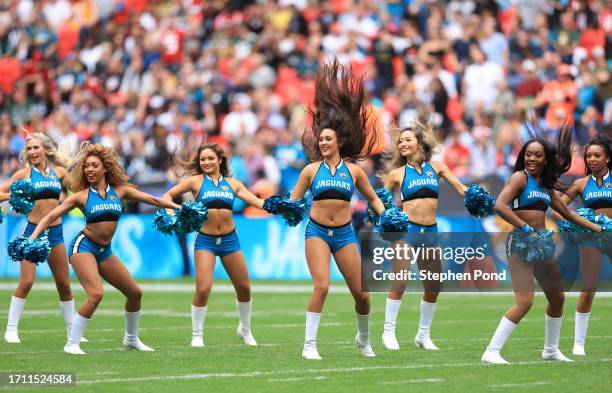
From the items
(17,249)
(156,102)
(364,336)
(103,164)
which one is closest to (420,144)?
(364,336)

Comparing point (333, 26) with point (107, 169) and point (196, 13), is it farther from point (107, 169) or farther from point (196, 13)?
point (107, 169)

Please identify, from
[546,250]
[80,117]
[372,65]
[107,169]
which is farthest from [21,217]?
[546,250]

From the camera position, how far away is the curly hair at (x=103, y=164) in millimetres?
10719

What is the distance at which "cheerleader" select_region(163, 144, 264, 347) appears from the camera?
11.3 meters

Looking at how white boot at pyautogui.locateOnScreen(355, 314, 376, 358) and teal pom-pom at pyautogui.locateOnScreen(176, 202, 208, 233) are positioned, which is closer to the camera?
white boot at pyautogui.locateOnScreen(355, 314, 376, 358)

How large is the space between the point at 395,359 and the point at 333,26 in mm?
15355

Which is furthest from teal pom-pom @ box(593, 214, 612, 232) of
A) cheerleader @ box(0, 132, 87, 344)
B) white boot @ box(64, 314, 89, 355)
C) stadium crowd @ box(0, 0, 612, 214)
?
stadium crowd @ box(0, 0, 612, 214)

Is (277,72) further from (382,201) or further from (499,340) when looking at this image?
(499,340)

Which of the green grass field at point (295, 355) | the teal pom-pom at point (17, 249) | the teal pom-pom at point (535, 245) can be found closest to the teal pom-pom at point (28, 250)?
the teal pom-pom at point (17, 249)

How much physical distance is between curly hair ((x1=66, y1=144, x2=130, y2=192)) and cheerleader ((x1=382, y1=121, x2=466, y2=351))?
2604 millimetres

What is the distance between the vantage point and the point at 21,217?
2075 centimetres

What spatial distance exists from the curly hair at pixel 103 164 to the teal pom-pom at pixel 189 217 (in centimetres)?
60

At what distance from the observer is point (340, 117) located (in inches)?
416

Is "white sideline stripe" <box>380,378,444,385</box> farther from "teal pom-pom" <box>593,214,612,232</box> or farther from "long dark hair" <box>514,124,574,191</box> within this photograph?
"teal pom-pom" <box>593,214,612,232</box>
